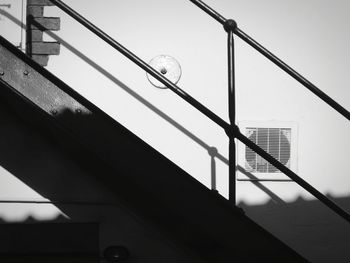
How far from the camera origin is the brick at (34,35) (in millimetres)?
2553

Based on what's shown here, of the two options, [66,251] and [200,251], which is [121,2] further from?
[200,251]

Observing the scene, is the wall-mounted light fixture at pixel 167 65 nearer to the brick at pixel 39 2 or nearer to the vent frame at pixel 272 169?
the vent frame at pixel 272 169

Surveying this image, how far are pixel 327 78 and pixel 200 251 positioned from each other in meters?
2.14

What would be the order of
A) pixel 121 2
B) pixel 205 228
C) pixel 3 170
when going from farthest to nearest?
1. pixel 121 2
2. pixel 3 170
3. pixel 205 228

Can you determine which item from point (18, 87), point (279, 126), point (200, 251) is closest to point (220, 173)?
point (279, 126)

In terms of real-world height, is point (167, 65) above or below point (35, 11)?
below

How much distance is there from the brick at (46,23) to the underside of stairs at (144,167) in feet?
5.25

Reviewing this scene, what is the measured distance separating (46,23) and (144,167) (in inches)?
79.5

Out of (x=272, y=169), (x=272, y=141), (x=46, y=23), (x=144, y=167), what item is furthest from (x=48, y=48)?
(x=272, y=169)

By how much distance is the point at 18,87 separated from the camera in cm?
115

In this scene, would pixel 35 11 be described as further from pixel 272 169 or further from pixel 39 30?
pixel 272 169

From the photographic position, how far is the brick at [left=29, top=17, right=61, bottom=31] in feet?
8.44

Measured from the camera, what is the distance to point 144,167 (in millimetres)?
1137

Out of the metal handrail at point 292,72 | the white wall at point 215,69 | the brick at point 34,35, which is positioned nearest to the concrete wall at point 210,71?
the white wall at point 215,69
